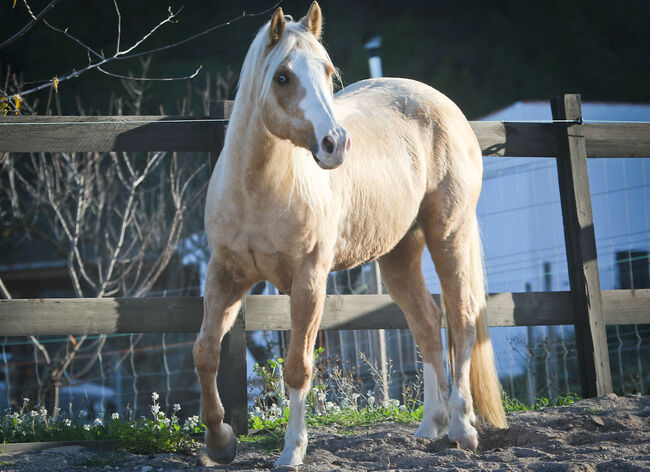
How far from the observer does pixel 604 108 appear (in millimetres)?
12688

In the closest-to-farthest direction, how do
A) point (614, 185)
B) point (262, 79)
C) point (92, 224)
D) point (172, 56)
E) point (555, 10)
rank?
point (262, 79) < point (92, 224) < point (614, 185) < point (172, 56) < point (555, 10)

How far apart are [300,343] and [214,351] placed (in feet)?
1.39

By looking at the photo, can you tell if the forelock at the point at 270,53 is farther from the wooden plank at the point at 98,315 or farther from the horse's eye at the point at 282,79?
the wooden plank at the point at 98,315

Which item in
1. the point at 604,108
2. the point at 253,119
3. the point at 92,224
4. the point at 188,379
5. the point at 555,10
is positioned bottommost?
the point at 188,379

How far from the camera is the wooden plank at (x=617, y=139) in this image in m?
5.19

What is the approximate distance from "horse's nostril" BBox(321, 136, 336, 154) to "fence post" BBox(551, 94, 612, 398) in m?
2.80

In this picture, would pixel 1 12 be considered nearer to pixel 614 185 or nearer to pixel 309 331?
pixel 309 331

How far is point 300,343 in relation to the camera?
3.30 m

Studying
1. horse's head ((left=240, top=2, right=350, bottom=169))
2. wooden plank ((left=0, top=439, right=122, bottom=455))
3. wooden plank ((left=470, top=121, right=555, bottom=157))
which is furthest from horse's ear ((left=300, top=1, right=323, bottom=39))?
wooden plank ((left=0, top=439, right=122, bottom=455))

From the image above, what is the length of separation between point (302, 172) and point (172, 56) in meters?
10.7

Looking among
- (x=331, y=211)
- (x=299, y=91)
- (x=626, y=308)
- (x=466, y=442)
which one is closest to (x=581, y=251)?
(x=626, y=308)

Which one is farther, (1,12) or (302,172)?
(1,12)

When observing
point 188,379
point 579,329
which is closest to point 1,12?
point 188,379

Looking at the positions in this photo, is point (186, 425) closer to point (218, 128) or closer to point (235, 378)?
point (235, 378)
